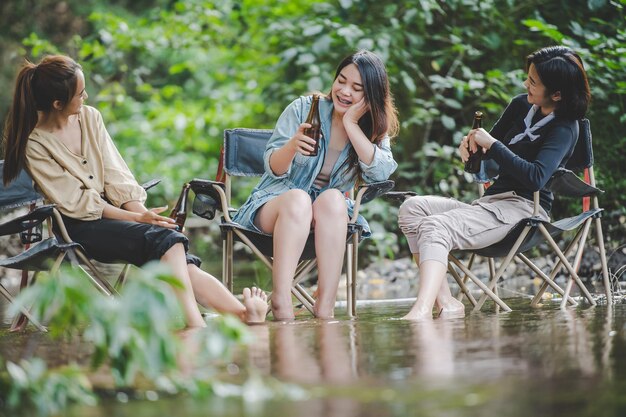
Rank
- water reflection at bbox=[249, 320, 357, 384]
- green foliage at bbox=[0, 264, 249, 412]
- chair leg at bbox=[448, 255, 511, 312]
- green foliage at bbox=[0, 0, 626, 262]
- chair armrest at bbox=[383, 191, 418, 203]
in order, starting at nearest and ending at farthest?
1. green foliage at bbox=[0, 264, 249, 412]
2. water reflection at bbox=[249, 320, 357, 384]
3. chair leg at bbox=[448, 255, 511, 312]
4. chair armrest at bbox=[383, 191, 418, 203]
5. green foliage at bbox=[0, 0, 626, 262]

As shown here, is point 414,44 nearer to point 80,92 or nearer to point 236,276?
point 236,276

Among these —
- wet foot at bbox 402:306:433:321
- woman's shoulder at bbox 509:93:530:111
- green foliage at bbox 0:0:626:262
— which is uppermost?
green foliage at bbox 0:0:626:262

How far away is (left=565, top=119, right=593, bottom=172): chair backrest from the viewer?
3773mm

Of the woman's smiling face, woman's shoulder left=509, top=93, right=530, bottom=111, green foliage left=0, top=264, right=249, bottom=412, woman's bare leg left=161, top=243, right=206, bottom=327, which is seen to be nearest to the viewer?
green foliage left=0, top=264, right=249, bottom=412

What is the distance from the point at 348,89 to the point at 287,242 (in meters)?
0.69

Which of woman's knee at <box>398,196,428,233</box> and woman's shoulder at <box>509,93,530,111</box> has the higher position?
woman's shoulder at <box>509,93,530,111</box>

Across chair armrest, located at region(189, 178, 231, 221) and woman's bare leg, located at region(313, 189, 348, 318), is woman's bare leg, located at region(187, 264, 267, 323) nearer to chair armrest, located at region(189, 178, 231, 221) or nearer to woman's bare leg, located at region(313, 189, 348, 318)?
woman's bare leg, located at region(313, 189, 348, 318)

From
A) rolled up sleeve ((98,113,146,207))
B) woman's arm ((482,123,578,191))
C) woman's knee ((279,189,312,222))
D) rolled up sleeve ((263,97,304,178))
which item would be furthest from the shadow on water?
rolled up sleeve ((263,97,304,178))

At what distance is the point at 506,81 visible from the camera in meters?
6.05

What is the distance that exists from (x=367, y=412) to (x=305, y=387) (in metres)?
0.25

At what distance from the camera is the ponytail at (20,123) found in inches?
133

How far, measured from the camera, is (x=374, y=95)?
371 centimetres

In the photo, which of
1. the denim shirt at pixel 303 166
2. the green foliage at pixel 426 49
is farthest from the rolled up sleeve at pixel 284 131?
the green foliage at pixel 426 49

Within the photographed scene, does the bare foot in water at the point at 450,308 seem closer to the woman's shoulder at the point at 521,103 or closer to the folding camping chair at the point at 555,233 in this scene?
the folding camping chair at the point at 555,233
